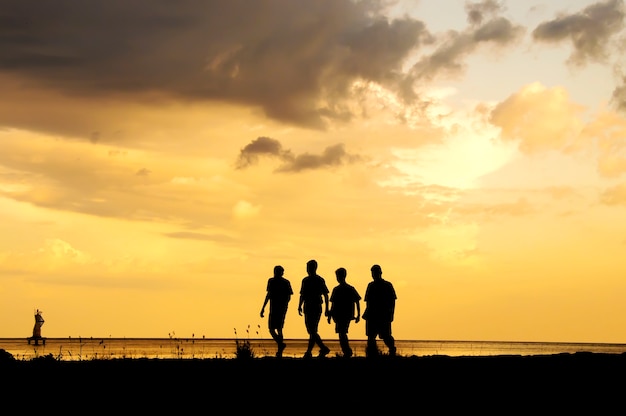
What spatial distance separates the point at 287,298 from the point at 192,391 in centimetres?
948

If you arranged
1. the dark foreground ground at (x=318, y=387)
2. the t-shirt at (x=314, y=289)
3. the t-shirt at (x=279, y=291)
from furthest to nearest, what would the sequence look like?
the t-shirt at (x=279, y=291) → the t-shirt at (x=314, y=289) → the dark foreground ground at (x=318, y=387)

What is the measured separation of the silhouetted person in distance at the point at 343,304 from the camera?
2453 cm

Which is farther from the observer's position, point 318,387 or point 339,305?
point 339,305

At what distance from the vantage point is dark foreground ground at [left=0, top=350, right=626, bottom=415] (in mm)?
14234

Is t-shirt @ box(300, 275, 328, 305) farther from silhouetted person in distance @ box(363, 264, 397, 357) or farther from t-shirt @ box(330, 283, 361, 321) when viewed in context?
silhouetted person in distance @ box(363, 264, 397, 357)

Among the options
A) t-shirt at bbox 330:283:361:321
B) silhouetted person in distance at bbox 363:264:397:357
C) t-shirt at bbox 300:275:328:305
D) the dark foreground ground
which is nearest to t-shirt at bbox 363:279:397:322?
silhouetted person in distance at bbox 363:264:397:357

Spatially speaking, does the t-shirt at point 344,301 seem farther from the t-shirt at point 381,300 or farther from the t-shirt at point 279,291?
the t-shirt at point 279,291

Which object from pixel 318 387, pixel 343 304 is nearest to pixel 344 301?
pixel 343 304

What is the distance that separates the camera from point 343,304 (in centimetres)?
2453

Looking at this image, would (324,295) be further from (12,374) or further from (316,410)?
(316,410)

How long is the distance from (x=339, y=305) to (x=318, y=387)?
27.6ft

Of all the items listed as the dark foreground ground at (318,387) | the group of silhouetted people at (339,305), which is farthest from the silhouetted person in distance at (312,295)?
the dark foreground ground at (318,387)

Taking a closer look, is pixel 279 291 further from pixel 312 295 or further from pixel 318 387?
pixel 318 387

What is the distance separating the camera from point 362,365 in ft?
66.7
